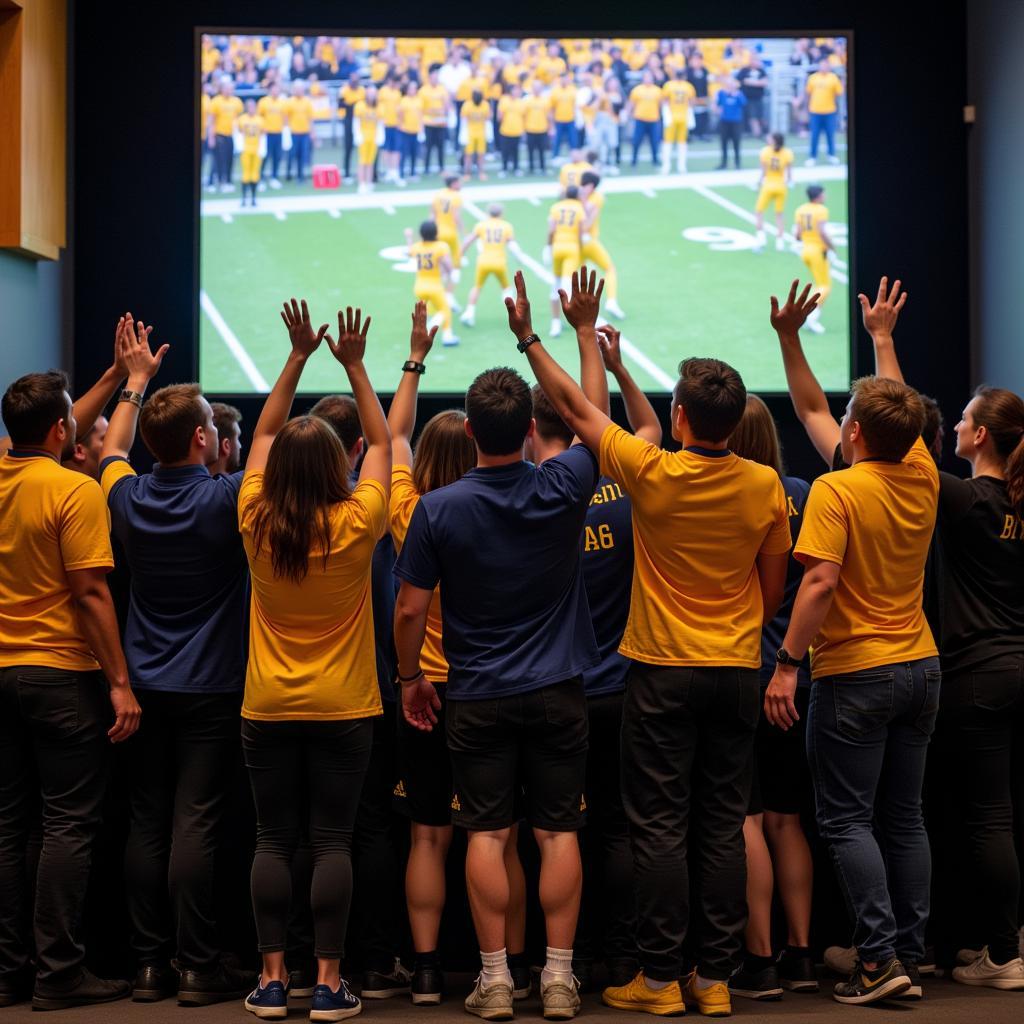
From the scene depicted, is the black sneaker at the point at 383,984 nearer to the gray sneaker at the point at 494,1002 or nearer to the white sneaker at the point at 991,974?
the gray sneaker at the point at 494,1002

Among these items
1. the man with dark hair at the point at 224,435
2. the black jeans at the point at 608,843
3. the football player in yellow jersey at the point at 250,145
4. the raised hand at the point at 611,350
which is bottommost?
the black jeans at the point at 608,843

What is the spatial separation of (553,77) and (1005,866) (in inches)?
215

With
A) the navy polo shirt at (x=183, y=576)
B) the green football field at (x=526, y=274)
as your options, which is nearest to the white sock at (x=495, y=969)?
the navy polo shirt at (x=183, y=576)

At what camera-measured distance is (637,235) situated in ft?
25.4

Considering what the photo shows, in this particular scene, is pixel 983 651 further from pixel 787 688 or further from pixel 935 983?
pixel 935 983

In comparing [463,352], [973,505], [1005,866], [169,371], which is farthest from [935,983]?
[169,371]

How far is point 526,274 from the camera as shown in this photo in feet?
25.9

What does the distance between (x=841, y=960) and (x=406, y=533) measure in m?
1.71

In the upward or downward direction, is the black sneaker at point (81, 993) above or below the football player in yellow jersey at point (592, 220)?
below

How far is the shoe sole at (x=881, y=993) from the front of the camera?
3.22m

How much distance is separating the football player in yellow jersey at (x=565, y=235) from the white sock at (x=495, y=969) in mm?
5040

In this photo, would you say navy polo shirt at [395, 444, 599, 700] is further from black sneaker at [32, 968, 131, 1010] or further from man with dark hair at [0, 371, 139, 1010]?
black sneaker at [32, 968, 131, 1010]

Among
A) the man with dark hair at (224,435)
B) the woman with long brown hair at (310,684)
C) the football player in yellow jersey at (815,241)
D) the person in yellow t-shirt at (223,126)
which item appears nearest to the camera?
the woman with long brown hair at (310,684)

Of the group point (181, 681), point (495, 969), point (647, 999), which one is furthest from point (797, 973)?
point (181, 681)
